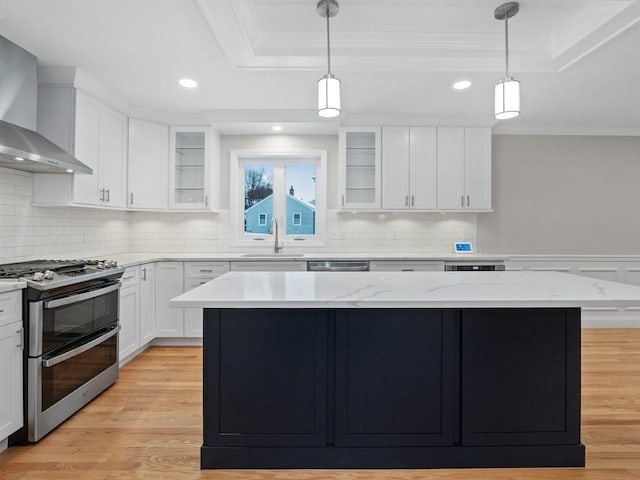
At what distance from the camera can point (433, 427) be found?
1909 millimetres

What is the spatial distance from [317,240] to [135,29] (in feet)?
9.19

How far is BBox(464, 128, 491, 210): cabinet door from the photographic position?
420cm

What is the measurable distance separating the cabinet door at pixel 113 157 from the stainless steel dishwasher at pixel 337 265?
201cm

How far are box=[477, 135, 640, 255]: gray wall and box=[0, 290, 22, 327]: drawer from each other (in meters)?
4.41

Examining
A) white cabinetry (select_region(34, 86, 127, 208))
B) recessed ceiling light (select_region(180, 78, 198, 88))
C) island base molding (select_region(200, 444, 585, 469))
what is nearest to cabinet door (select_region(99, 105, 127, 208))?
white cabinetry (select_region(34, 86, 127, 208))

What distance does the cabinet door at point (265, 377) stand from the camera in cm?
187

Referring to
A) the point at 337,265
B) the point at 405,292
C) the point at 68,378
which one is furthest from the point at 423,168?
the point at 68,378

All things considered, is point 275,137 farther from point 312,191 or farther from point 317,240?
point 317,240

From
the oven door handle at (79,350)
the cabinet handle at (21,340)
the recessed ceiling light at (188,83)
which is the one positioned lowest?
the oven door handle at (79,350)

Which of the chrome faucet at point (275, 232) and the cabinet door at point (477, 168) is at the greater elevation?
the cabinet door at point (477, 168)

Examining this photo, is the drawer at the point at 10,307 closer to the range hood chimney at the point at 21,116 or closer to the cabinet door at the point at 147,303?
the range hood chimney at the point at 21,116

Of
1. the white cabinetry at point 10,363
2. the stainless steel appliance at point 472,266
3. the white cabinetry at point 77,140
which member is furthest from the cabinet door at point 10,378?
the stainless steel appliance at point 472,266

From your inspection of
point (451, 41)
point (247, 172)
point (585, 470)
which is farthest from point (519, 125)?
point (585, 470)

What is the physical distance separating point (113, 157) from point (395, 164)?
9.49 ft
